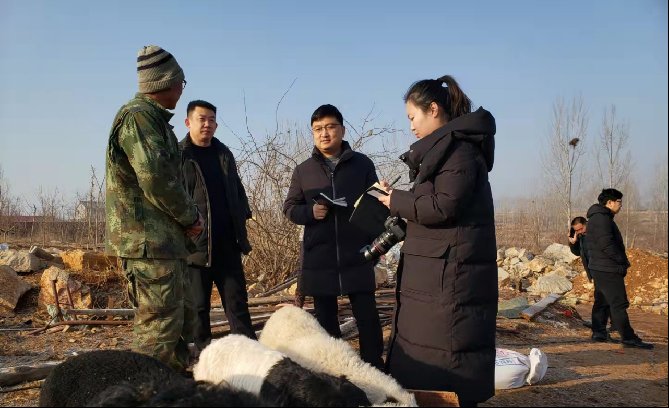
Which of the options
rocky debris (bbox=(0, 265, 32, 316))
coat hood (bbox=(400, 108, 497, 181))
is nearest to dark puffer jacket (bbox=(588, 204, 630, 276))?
coat hood (bbox=(400, 108, 497, 181))

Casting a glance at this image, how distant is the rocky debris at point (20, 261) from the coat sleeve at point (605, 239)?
902cm

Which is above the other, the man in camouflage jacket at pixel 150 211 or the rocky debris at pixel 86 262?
the man in camouflage jacket at pixel 150 211

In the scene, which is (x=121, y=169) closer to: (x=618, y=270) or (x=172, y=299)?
(x=172, y=299)

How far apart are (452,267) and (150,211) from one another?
1.75 meters

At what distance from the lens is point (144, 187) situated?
286 centimetres

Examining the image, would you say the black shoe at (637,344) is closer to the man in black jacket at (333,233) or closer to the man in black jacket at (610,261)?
the man in black jacket at (610,261)

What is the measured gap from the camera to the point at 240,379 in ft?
6.64

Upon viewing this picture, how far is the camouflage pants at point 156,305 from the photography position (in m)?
2.87

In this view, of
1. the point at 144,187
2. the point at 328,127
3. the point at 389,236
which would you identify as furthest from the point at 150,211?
the point at 328,127

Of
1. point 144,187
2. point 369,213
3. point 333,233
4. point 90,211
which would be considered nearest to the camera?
point 144,187

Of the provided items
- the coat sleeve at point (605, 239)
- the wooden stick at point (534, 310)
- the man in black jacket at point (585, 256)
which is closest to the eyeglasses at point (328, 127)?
the coat sleeve at point (605, 239)

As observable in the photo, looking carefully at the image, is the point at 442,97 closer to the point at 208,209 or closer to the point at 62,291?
the point at 208,209

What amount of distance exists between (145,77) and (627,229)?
27555 mm

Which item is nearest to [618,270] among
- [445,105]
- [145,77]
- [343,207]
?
[343,207]
